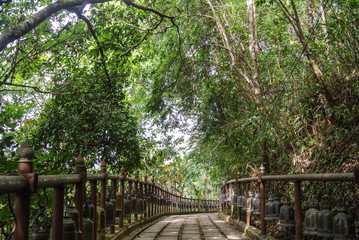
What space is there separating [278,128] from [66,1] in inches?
155

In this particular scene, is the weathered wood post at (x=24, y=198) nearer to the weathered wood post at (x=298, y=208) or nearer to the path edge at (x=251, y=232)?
the weathered wood post at (x=298, y=208)

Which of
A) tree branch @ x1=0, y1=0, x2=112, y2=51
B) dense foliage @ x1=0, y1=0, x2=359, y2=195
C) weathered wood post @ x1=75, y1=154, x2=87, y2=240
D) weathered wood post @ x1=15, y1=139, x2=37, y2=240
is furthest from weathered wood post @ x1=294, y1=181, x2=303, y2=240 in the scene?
tree branch @ x1=0, y1=0, x2=112, y2=51

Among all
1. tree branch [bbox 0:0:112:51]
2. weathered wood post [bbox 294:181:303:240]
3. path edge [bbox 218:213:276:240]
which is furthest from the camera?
path edge [bbox 218:213:276:240]

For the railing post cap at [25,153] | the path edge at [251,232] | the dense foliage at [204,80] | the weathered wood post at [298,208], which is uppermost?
the dense foliage at [204,80]

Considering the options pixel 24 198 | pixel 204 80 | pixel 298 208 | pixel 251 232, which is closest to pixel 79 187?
pixel 24 198

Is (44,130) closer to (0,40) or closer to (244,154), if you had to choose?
(0,40)

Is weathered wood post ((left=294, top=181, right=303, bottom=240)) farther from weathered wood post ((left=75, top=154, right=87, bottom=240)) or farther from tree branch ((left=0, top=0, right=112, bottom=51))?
tree branch ((left=0, top=0, right=112, bottom=51))

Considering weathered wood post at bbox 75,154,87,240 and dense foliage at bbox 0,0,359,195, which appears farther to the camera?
dense foliage at bbox 0,0,359,195

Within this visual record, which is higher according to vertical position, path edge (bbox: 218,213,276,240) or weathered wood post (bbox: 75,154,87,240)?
weathered wood post (bbox: 75,154,87,240)

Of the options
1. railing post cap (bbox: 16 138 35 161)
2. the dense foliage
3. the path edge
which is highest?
the dense foliage

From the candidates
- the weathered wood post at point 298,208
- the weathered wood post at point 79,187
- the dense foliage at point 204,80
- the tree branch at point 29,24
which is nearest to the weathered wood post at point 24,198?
the weathered wood post at point 79,187

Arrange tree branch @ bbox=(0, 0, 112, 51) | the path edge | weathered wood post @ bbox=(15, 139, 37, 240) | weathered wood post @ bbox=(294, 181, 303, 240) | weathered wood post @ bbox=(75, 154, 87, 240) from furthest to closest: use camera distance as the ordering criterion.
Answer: the path edge < tree branch @ bbox=(0, 0, 112, 51) < weathered wood post @ bbox=(294, 181, 303, 240) < weathered wood post @ bbox=(75, 154, 87, 240) < weathered wood post @ bbox=(15, 139, 37, 240)

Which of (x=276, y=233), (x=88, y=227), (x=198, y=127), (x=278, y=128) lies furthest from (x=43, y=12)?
(x=198, y=127)

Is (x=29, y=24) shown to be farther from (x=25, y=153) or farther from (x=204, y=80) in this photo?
(x=204, y=80)
